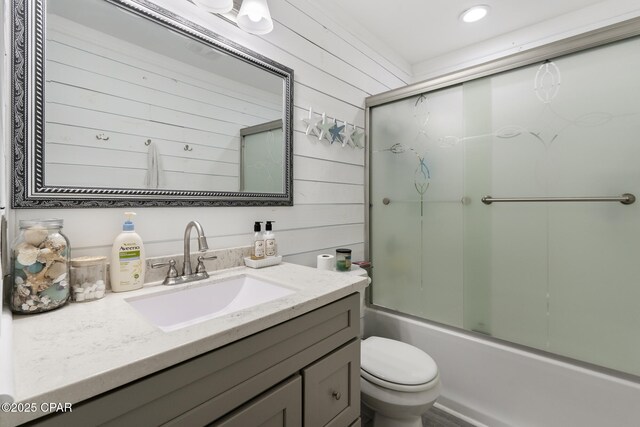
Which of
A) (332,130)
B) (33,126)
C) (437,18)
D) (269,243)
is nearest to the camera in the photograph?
(33,126)

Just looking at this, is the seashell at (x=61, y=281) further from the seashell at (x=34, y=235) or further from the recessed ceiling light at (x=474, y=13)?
the recessed ceiling light at (x=474, y=13)

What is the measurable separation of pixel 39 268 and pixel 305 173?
3.76ft

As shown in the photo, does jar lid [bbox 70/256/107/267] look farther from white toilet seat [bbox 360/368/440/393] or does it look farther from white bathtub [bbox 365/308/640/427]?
white bathtub [bbox 365/308/640/427]

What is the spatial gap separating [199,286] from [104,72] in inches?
30.1

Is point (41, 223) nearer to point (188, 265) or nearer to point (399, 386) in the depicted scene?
point (188, 265)

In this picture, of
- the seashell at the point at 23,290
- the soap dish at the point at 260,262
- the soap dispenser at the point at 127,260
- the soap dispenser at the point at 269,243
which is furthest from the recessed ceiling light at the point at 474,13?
the seashell at the point at 23,290

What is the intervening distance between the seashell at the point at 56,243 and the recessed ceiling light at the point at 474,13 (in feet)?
7.64

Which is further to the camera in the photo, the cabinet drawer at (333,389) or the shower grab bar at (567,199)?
the shower grab bar at (567,199)

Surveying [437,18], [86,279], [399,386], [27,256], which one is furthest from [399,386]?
[437,18]

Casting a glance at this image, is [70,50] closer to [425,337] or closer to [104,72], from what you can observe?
[104,72]

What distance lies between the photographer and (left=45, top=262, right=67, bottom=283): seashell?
2.43 feet

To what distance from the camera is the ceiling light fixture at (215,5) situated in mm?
1056

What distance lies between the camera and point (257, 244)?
1.26 m

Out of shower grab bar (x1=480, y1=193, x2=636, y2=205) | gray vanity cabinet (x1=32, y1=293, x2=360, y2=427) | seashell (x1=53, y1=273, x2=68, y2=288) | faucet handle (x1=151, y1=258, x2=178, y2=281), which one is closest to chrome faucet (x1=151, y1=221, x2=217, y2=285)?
faucet handle (x1=151, y1=258, x2=178, y2=281)
